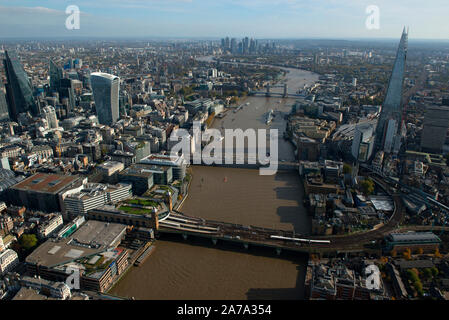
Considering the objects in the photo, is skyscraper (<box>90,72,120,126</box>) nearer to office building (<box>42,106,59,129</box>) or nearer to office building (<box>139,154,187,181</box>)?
office building (<box>42,106,59,129</box>)

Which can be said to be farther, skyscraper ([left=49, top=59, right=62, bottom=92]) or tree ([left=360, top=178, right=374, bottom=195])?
skyscraper ([left=49, top=59, right=62, bottom=92])

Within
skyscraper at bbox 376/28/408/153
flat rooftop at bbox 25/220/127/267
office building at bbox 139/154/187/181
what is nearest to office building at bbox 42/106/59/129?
office building at bbox 139/154/187/181

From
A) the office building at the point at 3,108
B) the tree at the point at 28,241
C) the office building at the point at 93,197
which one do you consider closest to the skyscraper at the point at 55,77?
the office building at the point at 3,108

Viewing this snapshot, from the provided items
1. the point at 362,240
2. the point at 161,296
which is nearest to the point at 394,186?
the point at 362,240

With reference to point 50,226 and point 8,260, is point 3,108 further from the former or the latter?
point 8,260

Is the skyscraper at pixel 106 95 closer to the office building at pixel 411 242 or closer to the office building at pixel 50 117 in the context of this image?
the office building at pixel 50 117
